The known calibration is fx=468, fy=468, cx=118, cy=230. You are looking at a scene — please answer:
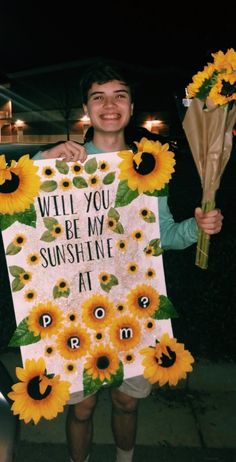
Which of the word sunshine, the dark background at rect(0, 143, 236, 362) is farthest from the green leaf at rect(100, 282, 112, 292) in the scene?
the dark background at rect(0, 143, 236, 362)

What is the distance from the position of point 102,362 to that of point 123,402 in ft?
1.05

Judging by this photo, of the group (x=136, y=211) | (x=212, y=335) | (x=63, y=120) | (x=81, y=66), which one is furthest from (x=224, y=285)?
(x=63, y=120)

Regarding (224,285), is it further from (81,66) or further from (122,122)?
(81,66)

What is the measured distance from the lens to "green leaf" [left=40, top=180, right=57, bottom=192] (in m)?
1.96

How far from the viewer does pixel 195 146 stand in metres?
1.92

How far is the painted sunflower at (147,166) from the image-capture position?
6.54 feet

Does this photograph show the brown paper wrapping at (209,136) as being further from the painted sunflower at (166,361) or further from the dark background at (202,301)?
the dark background at (202,301)

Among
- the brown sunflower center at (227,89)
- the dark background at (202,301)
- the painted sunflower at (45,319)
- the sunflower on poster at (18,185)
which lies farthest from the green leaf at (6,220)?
the dark background at (202,301)

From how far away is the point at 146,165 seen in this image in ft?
6.56

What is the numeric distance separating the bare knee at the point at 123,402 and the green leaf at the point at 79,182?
1.01m

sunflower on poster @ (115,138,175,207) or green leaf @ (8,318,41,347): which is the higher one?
sunflower on poster @ (115,138,175,207)

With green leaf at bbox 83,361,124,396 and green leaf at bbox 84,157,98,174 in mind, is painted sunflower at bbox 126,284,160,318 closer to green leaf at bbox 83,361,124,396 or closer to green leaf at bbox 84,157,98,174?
green leaf at bbox 83,361,124,396

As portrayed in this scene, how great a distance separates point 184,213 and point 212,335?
2834 millimetres

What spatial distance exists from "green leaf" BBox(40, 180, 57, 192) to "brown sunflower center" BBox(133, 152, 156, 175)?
14.0 inches
